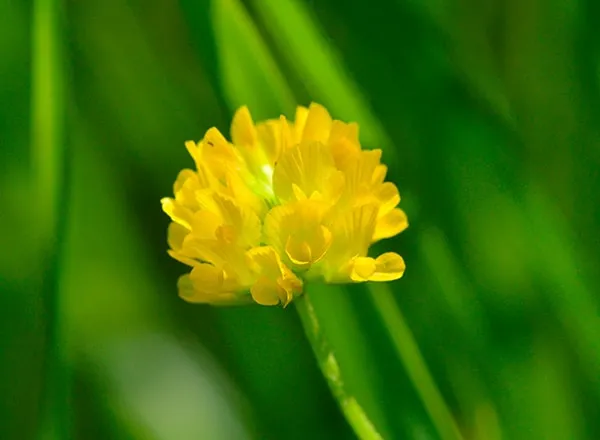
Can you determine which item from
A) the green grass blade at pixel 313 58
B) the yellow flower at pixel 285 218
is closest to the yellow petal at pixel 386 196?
the yellow flower at pixel 285 218

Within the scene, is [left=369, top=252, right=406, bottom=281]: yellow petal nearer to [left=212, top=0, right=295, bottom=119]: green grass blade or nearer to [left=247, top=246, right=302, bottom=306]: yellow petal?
[left=247, top=246, right=302, bottom=306]: yellow petal

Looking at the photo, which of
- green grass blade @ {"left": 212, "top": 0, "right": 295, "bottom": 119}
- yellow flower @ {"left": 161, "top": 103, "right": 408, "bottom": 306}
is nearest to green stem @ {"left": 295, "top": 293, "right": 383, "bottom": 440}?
yellow flower @ {"left": 161, "top": 103, "right": 408, "bottom": 306}

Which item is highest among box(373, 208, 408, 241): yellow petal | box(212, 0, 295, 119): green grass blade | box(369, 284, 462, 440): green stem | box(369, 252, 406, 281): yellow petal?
box(212, 0, 295, 119): green grass blade

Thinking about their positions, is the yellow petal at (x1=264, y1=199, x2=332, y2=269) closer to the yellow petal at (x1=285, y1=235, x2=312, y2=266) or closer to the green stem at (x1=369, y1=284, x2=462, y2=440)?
the yellow petal at (x1=285, y1=235, x2=312, y2=266)

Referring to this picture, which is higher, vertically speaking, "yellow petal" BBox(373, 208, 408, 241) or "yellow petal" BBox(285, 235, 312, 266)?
"yellow petal" BBox(285, 235, 312, 266)

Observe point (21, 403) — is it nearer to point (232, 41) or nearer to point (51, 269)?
point (51, 269)

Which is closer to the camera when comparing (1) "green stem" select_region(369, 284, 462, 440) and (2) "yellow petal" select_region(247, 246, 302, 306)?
(2) "yellow petal" select_region(247, 246, 302, 306)
